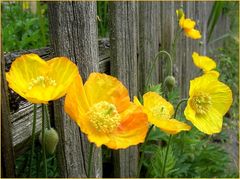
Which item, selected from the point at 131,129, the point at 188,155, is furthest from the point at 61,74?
the point at 188,155

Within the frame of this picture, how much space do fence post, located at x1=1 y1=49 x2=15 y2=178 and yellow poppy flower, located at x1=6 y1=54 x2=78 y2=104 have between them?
0.18 meters

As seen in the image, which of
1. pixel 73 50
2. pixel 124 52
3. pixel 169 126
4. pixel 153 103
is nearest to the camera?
pixel 169 126

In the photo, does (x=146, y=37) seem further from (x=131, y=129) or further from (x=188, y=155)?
(x=131, y=129)

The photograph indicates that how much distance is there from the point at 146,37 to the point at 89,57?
0.79 metres

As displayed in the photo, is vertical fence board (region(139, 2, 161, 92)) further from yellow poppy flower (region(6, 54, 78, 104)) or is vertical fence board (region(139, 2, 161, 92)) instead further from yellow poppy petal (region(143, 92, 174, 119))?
yellow poppy flower (region(6, 54, 78, 104))

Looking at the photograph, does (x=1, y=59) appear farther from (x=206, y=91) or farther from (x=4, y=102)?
(x=206, y=91)

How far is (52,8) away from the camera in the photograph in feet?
4.24

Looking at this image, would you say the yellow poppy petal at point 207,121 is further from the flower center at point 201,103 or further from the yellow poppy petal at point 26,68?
the yellow poppy petal at point 26,68

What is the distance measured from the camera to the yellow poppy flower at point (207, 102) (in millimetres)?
1109

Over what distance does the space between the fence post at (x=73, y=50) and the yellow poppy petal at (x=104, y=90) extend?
0.42 metres

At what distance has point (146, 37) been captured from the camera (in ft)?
7.07

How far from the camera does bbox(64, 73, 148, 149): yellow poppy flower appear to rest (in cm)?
84

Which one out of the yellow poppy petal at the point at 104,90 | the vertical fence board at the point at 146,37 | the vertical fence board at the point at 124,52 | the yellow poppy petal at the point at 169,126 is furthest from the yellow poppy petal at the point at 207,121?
the vertical fence board at the point at 146,37

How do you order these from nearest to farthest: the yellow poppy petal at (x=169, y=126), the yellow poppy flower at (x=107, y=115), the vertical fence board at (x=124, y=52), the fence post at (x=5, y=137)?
the yellow poppy flower at (x=107, y=115), the yellow poppy petal at (x=169, y=126), the fence post at (x=5, y=137), the vertical fence board at (x=124, y=52)
